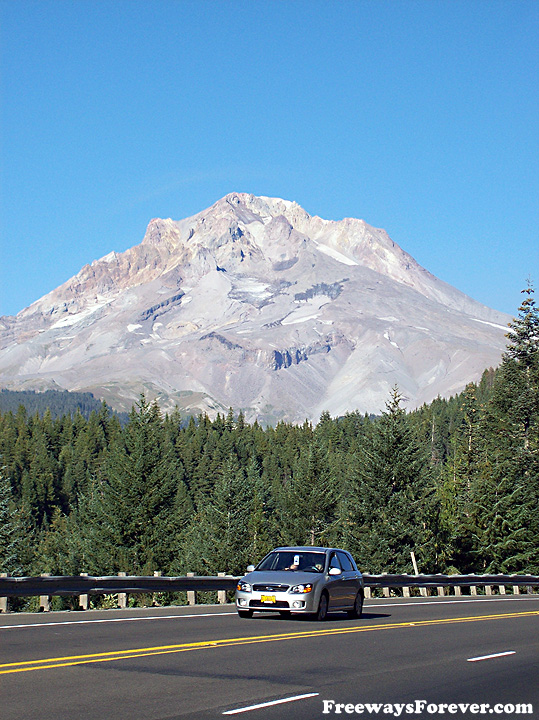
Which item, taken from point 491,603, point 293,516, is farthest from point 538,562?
point 491,603

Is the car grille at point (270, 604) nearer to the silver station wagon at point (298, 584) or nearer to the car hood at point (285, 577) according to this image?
the silver station wagon at point (298, 584)

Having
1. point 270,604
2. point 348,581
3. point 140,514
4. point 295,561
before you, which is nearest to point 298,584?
point 270,604

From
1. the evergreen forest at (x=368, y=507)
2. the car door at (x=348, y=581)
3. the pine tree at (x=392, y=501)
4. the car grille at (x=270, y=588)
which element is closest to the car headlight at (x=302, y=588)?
the car grille at (x=270, y=588)

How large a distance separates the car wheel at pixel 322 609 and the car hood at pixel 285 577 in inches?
21.1

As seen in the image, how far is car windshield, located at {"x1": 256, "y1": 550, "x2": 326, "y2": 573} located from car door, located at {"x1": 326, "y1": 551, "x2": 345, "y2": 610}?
27 cm

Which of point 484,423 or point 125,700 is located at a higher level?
point 484,423

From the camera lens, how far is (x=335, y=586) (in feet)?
60.5

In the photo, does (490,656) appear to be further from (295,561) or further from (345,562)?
(345,562)

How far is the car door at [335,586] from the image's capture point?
1817 centimetres

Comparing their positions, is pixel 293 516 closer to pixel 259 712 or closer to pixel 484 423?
pixel 484 423

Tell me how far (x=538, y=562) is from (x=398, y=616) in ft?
105

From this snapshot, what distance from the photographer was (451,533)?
176 feet

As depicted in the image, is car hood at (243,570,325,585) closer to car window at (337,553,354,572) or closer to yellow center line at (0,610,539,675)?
yellow center line at (0,610,539,675)

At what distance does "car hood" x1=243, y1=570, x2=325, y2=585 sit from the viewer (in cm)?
1755
